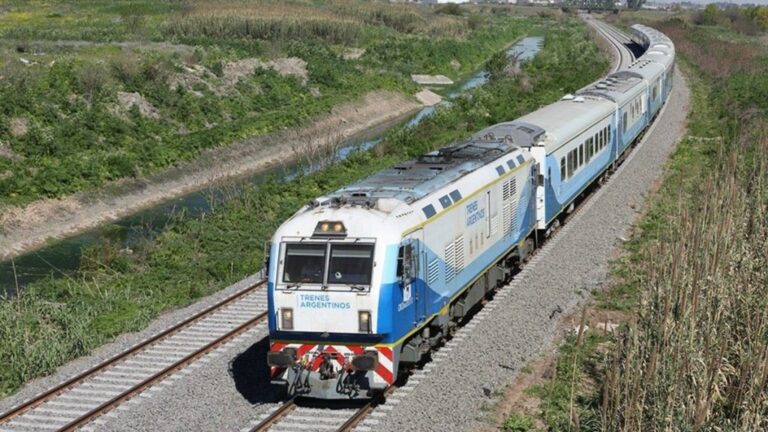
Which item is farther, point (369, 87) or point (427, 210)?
point (369, 87)

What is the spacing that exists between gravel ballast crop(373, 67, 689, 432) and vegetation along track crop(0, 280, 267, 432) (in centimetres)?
492

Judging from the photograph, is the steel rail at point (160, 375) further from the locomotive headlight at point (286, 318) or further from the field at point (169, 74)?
the field at point (169, 74)

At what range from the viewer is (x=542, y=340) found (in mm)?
20141

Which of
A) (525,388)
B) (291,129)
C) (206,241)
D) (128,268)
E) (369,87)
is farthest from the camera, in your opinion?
(369,87)

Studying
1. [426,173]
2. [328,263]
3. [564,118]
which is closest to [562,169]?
[564,118]

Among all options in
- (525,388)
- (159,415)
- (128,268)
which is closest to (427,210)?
(525,388)

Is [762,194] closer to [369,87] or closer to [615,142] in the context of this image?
[615,142]

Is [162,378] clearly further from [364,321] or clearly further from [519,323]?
[519,323]

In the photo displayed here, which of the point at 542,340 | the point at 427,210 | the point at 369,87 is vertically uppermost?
the point at 427,210

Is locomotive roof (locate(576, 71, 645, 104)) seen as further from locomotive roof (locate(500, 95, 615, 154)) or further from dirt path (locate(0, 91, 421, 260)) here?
dirt path (locate(0, 91, 421, 260))

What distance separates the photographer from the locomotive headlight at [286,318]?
16.4 m

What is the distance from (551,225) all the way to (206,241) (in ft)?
36.1

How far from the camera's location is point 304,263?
16516 millimetres

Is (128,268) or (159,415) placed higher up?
(159,415)
